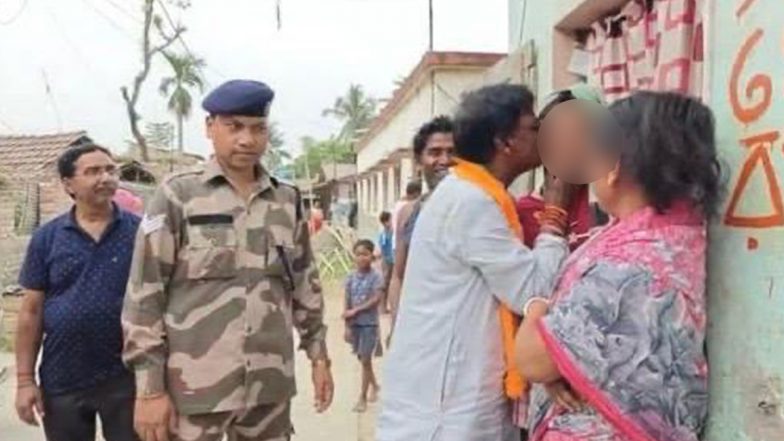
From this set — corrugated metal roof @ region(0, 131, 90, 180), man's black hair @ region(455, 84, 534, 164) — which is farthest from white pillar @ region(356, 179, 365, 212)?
man's black hair @ region(455, 84, 534, 164)

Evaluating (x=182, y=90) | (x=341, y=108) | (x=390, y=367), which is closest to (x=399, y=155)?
(x=390, y=367)

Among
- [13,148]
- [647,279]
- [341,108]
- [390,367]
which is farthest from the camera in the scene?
[341,108]

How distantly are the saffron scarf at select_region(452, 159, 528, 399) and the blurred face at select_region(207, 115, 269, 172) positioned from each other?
925mm

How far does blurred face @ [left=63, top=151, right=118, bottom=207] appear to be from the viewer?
11.6 ft

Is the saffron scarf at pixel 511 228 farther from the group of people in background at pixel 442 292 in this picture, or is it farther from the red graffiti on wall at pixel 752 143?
the red graffiti on wall at pixel 752 143

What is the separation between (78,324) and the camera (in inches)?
135

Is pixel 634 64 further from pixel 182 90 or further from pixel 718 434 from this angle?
pixel 182 90

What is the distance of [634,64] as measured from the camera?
3.42 metres

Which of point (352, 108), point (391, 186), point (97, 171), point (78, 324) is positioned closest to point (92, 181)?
point (97, 171)

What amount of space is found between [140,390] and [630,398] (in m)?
1.59

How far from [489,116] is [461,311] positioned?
1.45ft

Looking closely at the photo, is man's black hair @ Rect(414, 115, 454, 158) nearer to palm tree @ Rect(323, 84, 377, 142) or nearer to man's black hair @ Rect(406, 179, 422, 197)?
man's black hair @ Rect(406, 179, 422, 197)

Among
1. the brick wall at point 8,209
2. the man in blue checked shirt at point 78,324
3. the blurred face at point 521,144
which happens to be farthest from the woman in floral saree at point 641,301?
the brick wall at point 8,209

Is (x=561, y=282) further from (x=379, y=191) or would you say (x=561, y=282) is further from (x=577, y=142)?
(x=379, y=191)
